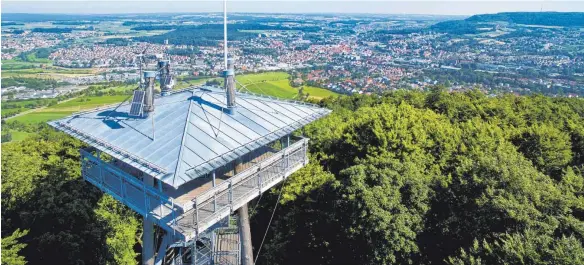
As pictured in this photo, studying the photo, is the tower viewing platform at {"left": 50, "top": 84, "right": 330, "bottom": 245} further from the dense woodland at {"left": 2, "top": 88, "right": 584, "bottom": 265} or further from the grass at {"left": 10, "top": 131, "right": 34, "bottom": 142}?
the grass at {"left": 10, "top": 131, "right": 34, "bottom": 142}

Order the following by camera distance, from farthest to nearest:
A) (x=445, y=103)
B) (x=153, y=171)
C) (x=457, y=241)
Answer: (x=445, y=103)
(x=457, y=241)
(x=153, y=171)

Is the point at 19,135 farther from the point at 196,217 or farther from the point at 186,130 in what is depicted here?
the point at 196,217

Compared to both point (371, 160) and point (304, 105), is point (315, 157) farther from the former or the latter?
point (304, 105)

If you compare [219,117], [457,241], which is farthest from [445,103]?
[219,117]

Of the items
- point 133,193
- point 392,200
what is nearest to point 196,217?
point 133,193

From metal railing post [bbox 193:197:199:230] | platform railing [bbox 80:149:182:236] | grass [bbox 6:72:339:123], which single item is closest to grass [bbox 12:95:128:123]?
grass [bbox 6:72:339:123]

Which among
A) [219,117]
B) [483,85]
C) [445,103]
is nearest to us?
[219,117]
